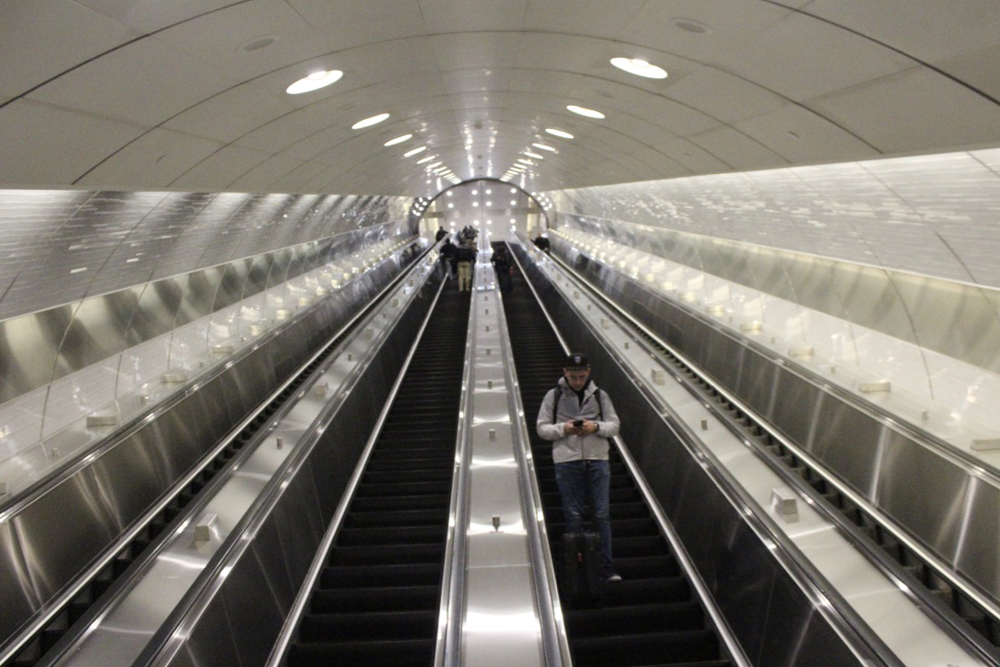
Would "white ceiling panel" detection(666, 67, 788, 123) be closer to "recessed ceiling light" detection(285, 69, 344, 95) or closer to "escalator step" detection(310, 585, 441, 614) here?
"recessed ceiling light" detection(285, 69, 344, 95)

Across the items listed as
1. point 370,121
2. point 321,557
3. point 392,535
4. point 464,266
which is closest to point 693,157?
point 370,121

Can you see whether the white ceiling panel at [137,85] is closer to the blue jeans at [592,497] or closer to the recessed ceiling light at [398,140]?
the blue jeans at [592,497]

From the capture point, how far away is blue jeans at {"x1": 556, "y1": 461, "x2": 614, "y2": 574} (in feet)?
17.0

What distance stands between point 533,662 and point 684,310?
9.17 meters

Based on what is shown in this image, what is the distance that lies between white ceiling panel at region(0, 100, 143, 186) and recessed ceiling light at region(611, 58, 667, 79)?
132 inches

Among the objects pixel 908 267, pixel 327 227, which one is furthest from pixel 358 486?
pixel 327 227

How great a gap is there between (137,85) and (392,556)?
11.8 ft

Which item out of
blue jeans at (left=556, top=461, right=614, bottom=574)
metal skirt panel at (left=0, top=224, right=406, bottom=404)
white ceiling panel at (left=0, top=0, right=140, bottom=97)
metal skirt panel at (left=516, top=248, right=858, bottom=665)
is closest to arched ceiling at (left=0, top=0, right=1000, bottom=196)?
white ceiling panel at (left=0, top=0, right=140, bottom=97)

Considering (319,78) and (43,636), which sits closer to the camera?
(43,636)

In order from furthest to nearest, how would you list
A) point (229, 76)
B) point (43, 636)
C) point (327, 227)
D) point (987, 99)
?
point (327, 227)
point (229, 76)
point (43, 636)
point (987, 99)

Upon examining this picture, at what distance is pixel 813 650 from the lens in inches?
143

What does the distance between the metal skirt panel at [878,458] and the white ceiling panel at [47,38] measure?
4.92 m

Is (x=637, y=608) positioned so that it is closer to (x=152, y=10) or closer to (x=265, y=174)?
(x=152, y=10)

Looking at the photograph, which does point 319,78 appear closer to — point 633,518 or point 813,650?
point 633,518
